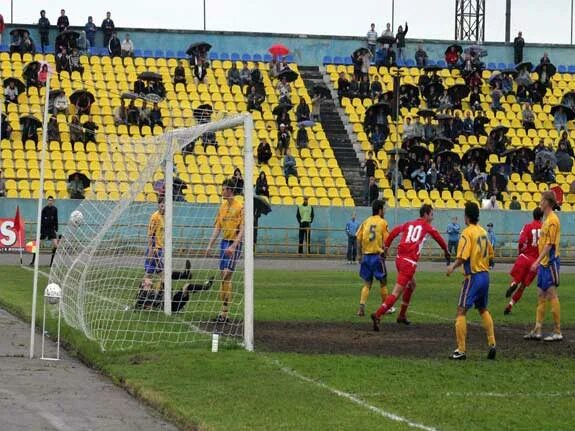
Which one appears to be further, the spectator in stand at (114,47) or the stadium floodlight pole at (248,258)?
the spectator in stand at (114,47)

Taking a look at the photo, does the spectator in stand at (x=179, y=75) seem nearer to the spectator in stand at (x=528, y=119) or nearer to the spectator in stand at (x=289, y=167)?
the spectator in stand at (x=289, y=167)

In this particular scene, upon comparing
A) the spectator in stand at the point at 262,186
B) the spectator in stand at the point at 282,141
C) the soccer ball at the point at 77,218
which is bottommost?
the soccer ball at the point at 77,218

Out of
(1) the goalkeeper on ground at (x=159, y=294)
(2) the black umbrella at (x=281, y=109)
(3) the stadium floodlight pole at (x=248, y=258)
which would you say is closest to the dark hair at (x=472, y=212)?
(3) the stadium floodlight pole at (x=248, y=258)

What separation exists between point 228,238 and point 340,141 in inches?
1342

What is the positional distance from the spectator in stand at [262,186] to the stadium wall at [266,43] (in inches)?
465

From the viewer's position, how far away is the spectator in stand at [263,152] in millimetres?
49750

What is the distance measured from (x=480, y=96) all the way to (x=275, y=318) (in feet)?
124

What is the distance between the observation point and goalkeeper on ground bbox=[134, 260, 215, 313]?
20.3 meters

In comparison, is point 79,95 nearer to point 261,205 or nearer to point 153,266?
point 261,205

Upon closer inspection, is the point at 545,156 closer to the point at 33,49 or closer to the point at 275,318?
the point at 33,49

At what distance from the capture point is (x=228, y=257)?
763 inches

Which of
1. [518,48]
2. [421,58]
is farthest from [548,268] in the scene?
[518,48]

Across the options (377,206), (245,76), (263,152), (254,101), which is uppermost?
(245,76)

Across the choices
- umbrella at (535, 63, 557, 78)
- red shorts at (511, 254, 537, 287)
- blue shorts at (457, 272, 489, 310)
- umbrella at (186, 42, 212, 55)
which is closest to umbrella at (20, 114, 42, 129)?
umbrella at (186, 42, 212, 55)
